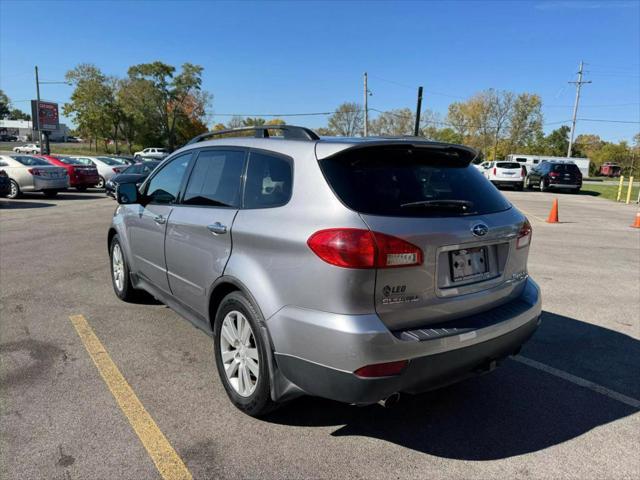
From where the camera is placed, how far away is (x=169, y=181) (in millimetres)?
4262

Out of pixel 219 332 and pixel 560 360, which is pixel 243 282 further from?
pixel 560 360

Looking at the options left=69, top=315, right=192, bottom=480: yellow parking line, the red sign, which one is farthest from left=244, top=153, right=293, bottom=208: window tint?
the red sign

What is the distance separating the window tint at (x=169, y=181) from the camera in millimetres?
4075

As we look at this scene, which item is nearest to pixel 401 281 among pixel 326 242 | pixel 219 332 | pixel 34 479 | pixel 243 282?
→ pixel 326 242

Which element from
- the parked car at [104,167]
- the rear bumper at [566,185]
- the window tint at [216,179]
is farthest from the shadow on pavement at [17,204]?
the rear bumper at [566,185]

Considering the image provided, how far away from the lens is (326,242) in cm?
244

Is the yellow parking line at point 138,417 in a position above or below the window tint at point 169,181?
below

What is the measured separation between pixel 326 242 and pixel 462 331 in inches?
36.2

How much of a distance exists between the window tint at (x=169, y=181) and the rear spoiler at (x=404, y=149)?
1743 millimetres

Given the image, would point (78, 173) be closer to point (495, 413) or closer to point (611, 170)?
point (495, 413)

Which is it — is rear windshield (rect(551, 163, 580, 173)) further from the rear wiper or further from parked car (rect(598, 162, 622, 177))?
parked car (rect(598, 162, 622, 177))

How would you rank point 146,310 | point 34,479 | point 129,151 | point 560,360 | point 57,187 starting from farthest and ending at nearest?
point 129,151
point 57,187
point 146,310
point 560,360
point 34,479

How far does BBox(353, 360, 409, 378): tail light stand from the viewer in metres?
2.36

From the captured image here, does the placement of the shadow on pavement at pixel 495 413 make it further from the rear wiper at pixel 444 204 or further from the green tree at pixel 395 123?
the green tree at pixel 395 123
